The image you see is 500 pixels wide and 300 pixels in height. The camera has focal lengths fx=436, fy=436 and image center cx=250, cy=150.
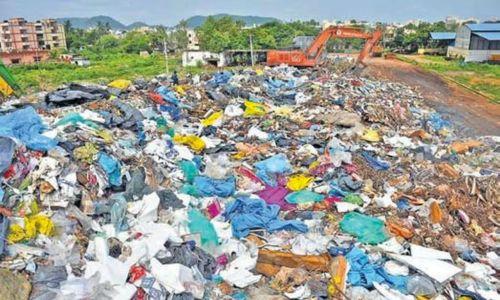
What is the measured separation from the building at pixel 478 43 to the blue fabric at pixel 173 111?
28679 mm

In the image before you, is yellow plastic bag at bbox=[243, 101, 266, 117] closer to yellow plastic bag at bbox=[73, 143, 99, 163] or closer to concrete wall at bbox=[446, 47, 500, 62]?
yellow plastic bag at bbox=[73, 143, 99, 163]

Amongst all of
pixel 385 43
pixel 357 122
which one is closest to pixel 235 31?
pixel 385 43

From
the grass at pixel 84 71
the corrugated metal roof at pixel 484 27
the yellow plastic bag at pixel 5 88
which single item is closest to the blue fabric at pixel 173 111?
the yellow plastic bag at pixel 5 88

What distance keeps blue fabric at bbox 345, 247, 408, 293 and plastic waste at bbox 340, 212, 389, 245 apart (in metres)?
0.51

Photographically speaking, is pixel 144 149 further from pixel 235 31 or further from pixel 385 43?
pixel 385 43

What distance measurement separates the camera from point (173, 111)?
1045 cm

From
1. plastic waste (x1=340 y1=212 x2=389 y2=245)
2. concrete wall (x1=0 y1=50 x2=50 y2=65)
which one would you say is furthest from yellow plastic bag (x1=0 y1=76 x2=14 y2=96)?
→ concrete wall (x1=0 y1=50 x2=50 y2=65)

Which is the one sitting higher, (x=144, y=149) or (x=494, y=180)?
(x=144, y=149)

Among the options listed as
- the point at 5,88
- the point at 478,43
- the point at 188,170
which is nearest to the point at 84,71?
the point at 5,88

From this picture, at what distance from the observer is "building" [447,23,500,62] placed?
31766mm

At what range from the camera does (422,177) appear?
7.59m

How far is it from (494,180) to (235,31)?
34.6 m

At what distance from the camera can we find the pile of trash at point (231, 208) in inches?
184

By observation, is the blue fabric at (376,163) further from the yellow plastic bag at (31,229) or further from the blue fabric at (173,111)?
the yellow plastic bag at (31,229)
